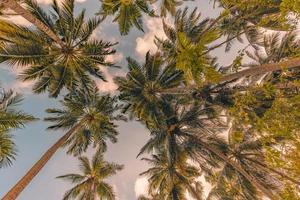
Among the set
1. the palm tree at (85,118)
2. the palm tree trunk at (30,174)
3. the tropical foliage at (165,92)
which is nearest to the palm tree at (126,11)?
the tropical foliage at (165,92)

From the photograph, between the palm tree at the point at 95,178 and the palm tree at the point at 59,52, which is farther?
the palm tree at the point at 95,178

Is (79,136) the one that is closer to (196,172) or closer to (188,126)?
(188,126)

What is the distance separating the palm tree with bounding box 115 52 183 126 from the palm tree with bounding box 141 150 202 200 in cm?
276

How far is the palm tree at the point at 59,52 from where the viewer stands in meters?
13.6

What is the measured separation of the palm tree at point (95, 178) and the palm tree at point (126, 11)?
33.4 feet

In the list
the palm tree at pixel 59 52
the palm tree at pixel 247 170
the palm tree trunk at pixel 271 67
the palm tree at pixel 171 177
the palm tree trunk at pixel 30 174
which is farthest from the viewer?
the palm tree at pixel 171 177

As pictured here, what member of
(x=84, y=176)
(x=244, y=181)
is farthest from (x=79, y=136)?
(x=244, y=181)

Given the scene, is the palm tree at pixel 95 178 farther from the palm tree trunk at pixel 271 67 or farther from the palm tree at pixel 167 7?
the palm tree trunk at pixel 271 67

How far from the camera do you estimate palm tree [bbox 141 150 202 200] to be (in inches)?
736

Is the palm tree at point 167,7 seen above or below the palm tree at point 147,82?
above

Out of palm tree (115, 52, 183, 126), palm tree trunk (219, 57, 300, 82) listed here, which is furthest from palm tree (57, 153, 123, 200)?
palm tree trunk (219, 57, 300, 82)

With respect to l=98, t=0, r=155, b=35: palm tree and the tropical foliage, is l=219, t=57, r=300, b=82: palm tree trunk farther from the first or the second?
l=98, t=0, r=155, b=35: palm tree

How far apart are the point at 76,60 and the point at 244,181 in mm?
10477

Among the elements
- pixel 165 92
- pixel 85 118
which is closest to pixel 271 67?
pixel 165 92
